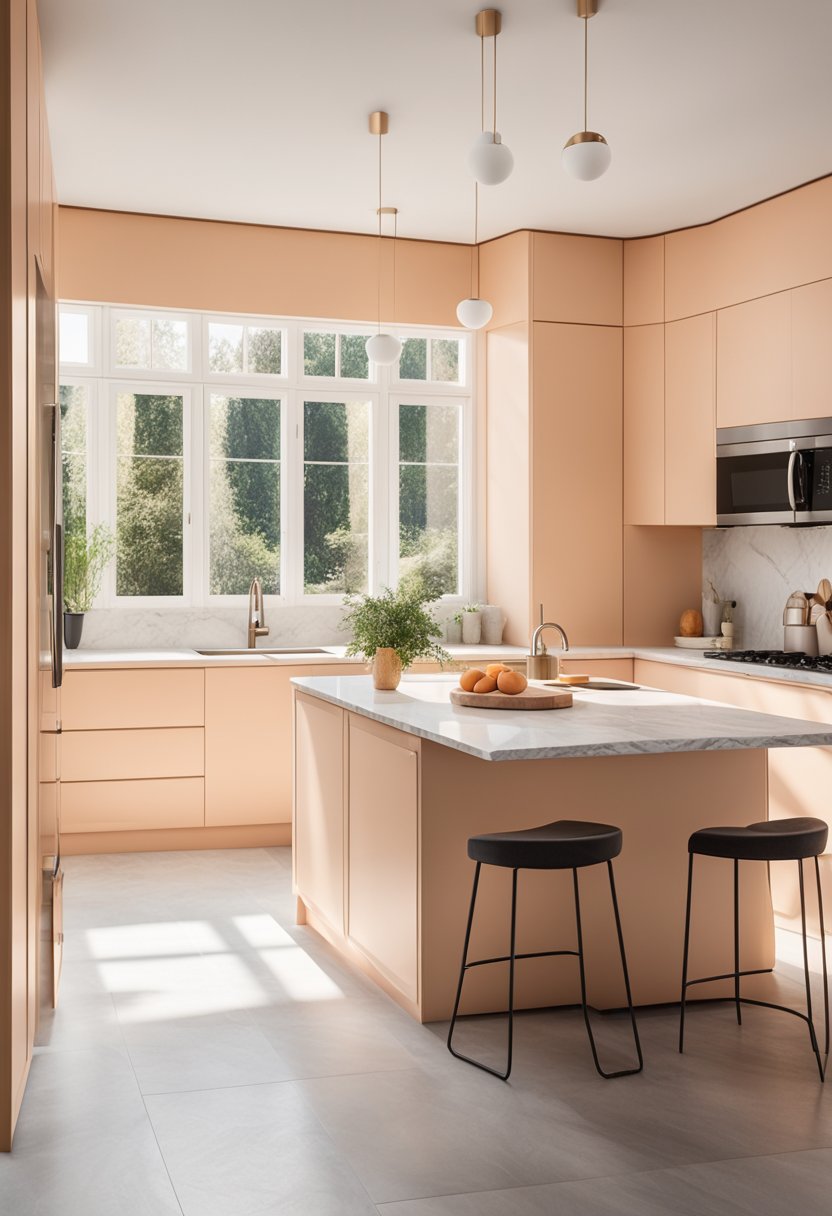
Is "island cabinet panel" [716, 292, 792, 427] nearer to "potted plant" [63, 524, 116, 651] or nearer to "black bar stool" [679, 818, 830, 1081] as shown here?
"black bar stool" [679, 818, 830, 1081]

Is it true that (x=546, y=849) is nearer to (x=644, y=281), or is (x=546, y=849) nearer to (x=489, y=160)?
(x=489, y=160)

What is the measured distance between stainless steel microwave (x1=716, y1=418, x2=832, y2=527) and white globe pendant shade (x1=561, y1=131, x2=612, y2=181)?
2.11 m

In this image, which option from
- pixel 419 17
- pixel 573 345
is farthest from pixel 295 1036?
pixel 573 345

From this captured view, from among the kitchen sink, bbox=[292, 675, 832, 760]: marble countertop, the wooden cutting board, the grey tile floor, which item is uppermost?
the kitchen sink

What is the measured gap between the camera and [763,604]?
19.6 ft

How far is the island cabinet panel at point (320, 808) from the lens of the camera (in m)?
4.09

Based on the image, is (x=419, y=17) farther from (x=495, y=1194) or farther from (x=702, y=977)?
(x=495, y=1194)

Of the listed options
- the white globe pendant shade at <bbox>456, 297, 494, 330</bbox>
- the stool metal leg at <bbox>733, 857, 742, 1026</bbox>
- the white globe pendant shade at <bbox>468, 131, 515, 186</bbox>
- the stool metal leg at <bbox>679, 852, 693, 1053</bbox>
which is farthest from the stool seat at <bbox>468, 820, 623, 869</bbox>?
the white globe pendant shade at <bbox>456, 297, 494, 330</bbox>

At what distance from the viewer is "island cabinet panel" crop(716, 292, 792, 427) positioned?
17.3ft

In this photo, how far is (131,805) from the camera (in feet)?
18.0

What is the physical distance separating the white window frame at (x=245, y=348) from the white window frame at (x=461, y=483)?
1.93 ft

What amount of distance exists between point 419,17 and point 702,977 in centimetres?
296

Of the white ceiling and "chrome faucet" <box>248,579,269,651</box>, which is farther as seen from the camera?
"chrome faucet" <box>248,579,269,651</box>

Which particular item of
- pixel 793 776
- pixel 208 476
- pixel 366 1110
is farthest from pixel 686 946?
pixel 208 476
